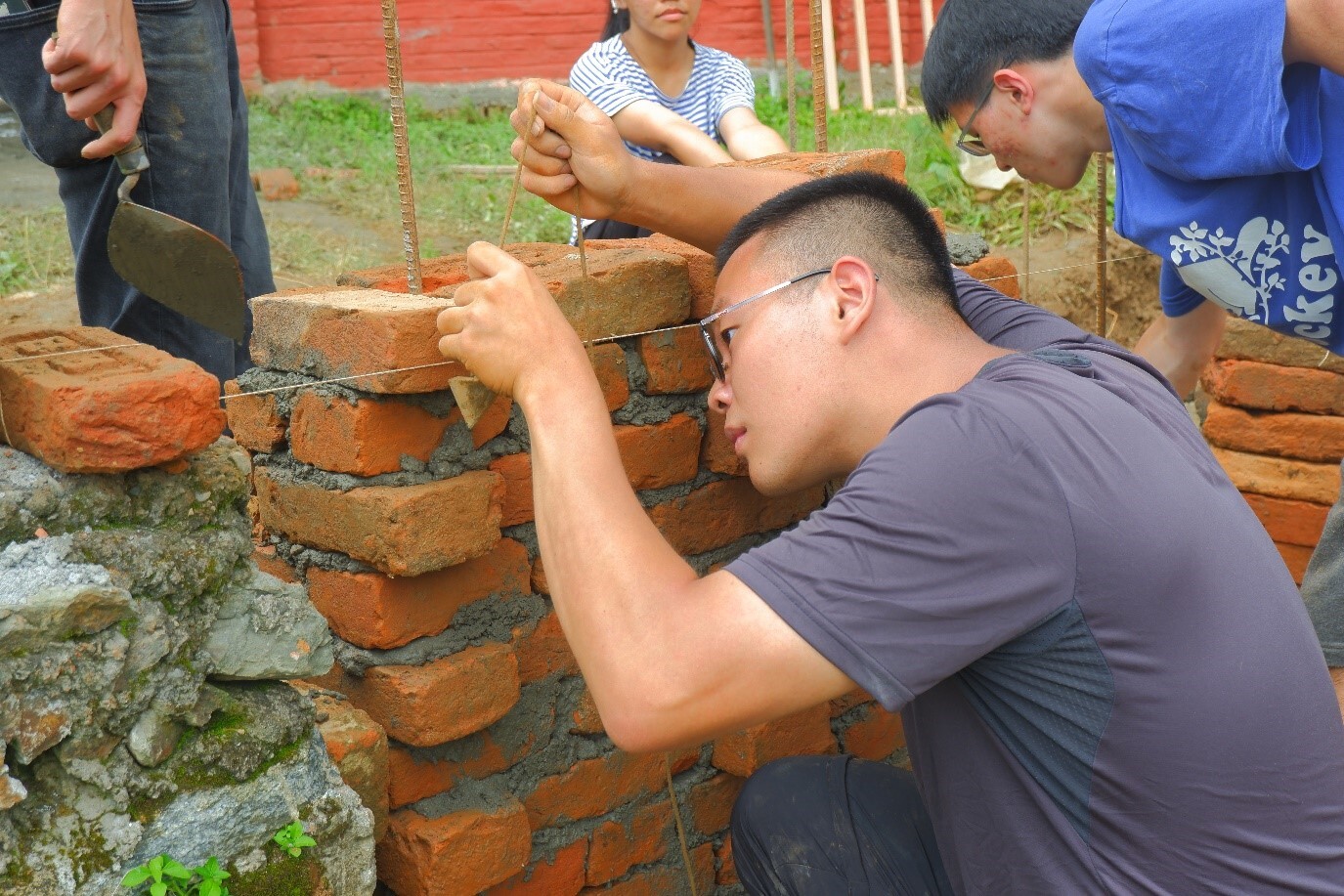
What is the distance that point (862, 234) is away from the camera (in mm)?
1911

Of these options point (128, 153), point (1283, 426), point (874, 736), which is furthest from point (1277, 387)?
point (128, 153)

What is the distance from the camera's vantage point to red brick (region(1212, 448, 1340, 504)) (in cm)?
372

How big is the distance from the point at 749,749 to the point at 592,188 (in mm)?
1176

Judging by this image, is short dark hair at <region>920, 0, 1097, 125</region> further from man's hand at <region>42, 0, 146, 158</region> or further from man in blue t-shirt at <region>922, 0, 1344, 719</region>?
man's hand at <region>42, 0, 146, 158</region>

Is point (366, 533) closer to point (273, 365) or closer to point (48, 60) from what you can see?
point (273, 365)

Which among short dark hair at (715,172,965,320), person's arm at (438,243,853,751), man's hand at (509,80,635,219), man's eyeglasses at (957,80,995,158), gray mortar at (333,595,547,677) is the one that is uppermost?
man's hand at (509,80,635,219)

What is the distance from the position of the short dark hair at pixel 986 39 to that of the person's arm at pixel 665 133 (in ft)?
3.10

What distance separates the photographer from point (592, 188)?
210cm

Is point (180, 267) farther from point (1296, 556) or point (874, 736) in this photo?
point (1296, 556)

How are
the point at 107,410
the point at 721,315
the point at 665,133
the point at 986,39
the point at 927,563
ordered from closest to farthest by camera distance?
the point at 927,563 → the point at 107,410 → the point at 721,315 → the point at 986,39 → the point at 665,133

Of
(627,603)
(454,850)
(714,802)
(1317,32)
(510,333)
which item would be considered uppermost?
(1317,32)

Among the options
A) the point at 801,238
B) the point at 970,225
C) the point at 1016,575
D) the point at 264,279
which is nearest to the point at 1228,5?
the point at 801,238

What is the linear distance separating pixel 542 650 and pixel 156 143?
156 centimetres

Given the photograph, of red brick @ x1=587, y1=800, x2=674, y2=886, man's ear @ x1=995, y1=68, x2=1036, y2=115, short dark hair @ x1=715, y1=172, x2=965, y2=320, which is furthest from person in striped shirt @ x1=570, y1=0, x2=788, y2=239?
red brick @ x1=587, y1=800, x2=674, y2=886
